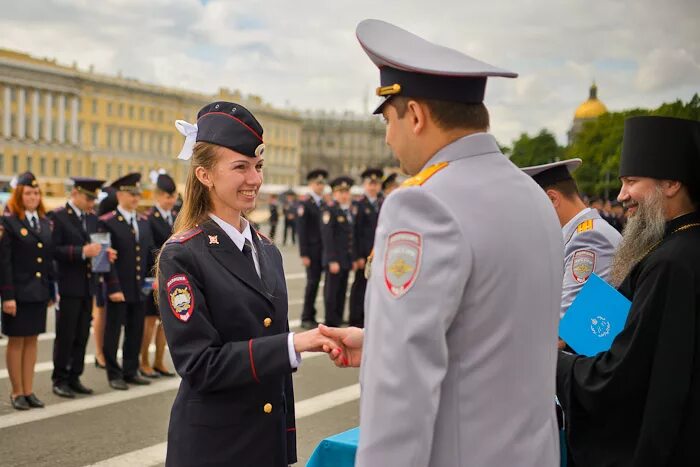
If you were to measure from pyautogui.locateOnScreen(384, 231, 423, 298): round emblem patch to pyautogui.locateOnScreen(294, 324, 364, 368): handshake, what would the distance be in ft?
2.46

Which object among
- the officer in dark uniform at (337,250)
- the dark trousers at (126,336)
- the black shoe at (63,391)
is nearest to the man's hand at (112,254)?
the dark trousers at (126,336)

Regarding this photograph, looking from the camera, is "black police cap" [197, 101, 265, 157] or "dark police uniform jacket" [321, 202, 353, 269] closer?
"black police cap" [197, 101, 265, 157]

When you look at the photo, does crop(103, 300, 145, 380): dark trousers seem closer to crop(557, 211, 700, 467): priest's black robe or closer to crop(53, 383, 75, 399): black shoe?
crop(53, 383, 75, 399): black shoe

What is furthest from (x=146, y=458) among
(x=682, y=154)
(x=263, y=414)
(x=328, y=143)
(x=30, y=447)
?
(x=328, y=143)

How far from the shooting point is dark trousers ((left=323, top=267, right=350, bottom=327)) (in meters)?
13.3

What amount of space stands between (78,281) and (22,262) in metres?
0.72

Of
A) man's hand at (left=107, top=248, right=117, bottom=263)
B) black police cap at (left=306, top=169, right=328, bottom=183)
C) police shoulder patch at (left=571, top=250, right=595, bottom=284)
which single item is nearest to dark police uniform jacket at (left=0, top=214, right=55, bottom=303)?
man's hand at (left=107, top=248, right=117, bottom=263)

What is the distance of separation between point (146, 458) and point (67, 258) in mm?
3033

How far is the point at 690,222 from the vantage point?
123 inches

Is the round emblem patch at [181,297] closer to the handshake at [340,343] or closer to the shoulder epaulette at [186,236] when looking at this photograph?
the shoulder epaulette at [186,236]

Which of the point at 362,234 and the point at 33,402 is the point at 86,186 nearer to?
the point at 33,402

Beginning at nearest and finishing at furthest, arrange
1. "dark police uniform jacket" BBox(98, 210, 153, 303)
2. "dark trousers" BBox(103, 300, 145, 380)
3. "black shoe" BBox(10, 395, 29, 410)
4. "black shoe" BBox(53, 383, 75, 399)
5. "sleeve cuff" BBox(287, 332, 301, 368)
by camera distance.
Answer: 1. "sleeve cuff" BBox(287, 332, 301, 368)
2. "black shoe" BBox(10, 395, 29, 410)
3. "black shoe" BBox(53, 383, 75, 399)
4. "dark trousers" BBox(103, 300, 145, 380)
5. "dark police uniform jacket" BBox(98, 210, 153, 303)

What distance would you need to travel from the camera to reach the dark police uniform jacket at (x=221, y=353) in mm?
2773

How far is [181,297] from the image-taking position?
9.29ft
